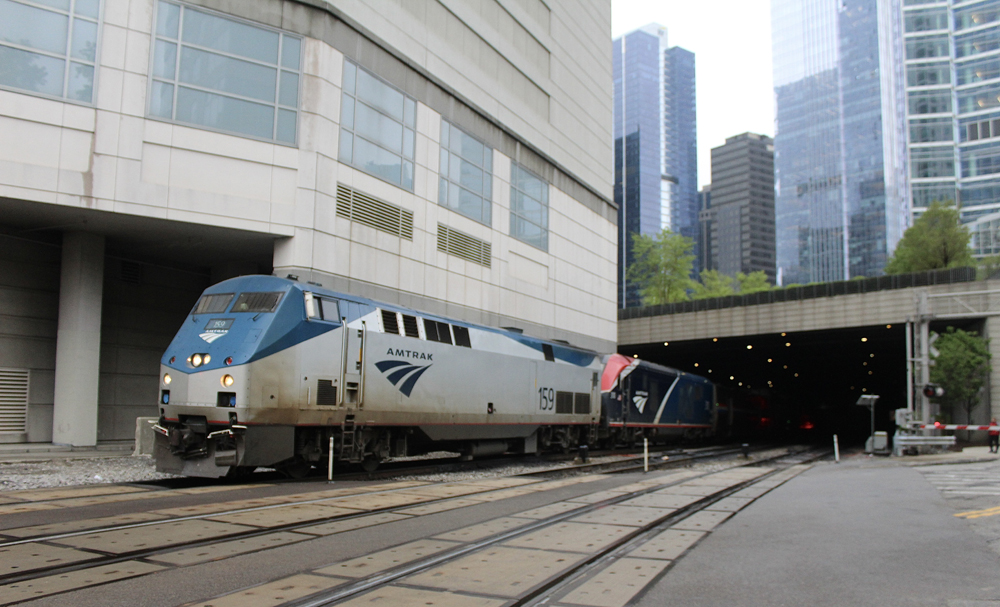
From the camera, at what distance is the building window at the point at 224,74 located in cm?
2033

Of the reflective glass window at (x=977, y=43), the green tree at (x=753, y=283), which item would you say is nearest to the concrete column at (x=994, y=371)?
the green tree at (x=753, y=283)

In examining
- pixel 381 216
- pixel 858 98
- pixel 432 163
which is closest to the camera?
pixel 381 216

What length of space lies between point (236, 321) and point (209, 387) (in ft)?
4.43

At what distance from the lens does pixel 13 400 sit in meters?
21.0

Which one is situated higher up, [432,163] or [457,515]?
[432,163]

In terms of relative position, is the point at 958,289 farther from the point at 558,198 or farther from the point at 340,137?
the point at 340,137

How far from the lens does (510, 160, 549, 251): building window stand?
3306 centimetres

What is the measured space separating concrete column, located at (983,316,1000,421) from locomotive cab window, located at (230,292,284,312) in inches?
1373

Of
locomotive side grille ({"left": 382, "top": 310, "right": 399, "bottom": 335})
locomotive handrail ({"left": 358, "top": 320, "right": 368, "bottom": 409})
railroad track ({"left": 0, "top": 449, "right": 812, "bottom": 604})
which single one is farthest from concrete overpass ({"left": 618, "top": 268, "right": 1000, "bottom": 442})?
locomotive handrail ({"left": 358, "top": 320, "right": 368, "bottom": 409})

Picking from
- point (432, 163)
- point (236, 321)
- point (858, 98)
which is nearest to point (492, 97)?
point (432, 163)

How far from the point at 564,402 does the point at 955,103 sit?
438 ft

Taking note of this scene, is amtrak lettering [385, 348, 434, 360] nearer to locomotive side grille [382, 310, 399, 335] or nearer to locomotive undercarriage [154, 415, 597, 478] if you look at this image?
locomotive side grille [382, 310, 399, 335]

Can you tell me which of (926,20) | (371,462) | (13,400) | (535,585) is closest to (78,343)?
(13,400)

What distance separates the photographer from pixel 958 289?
35938 millimetres
